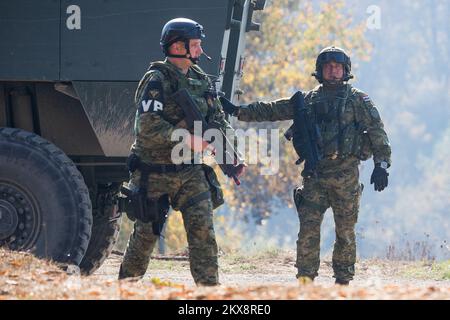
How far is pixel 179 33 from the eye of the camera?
30.7ft

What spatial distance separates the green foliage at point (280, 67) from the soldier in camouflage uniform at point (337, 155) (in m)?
23.9

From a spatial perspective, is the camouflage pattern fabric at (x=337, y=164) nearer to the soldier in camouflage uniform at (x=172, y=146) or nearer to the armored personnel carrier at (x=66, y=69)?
the armored personnel carrier at (x=66, y=69)

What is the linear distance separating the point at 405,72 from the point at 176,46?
335ft

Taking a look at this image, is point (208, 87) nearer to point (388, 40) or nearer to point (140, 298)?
point (140, 298)

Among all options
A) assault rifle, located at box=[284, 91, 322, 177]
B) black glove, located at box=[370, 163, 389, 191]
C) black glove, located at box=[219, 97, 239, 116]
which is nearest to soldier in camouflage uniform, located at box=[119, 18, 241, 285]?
black glove, located at box=[219, 97, 239, 116]

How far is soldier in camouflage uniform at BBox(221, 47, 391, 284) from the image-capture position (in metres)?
10.5

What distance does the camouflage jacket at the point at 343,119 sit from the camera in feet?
34.6

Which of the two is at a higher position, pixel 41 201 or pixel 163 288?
pixel 41 201

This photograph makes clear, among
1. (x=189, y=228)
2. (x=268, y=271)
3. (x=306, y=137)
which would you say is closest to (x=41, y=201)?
(x=189, y=228)

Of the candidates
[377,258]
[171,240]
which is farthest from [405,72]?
[377,258]

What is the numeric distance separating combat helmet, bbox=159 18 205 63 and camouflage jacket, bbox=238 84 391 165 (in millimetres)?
1272

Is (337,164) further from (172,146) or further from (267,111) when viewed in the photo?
(172,146)

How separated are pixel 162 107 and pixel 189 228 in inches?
34.1
